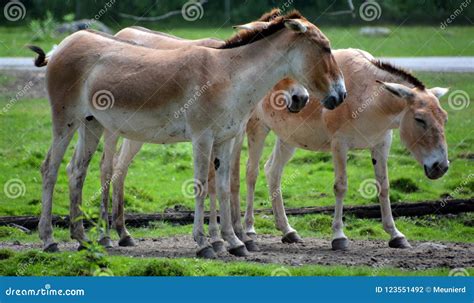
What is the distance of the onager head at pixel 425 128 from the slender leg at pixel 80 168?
4.19 metres

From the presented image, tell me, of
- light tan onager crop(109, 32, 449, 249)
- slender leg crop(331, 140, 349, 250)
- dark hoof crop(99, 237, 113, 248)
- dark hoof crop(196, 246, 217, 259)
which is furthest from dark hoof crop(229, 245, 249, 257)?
dark hoof crop(99, 237, 113, 248)

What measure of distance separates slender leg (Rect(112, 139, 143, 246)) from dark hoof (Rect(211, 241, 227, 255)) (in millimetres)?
1623

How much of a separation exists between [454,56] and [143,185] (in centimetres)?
1256

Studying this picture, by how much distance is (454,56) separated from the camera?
30547mm

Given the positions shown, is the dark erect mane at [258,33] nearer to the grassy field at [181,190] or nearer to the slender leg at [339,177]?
the slender leg at [339,177]

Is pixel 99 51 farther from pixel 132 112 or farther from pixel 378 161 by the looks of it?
pixel 378 161

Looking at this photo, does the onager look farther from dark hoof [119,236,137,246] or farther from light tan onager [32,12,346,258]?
dark hoof [119,236,137,246]

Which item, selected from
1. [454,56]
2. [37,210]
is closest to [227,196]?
[37,210]

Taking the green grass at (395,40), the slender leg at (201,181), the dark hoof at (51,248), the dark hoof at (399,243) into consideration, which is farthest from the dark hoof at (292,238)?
the green grass at (395,40)

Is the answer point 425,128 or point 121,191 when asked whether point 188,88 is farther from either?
point 425,128

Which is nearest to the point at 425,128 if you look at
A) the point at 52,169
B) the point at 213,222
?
the point at 213,222

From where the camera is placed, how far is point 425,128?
52.1 feet

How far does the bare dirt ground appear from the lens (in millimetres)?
14992

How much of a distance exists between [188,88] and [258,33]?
49.3 inches
